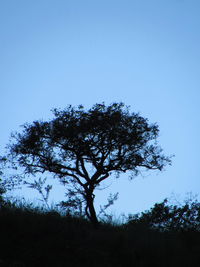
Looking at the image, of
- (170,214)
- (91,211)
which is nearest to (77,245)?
(91,211)

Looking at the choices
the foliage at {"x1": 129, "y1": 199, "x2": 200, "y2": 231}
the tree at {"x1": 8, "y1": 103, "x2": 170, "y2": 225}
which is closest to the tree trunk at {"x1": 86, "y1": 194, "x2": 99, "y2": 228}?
the tree at {"x1": 8, "y1": 103, "x2": 170, "y2": 225}

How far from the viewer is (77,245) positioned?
1039 centimetres

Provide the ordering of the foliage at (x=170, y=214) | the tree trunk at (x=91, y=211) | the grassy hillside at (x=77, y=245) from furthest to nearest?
the foliage at (x=170, y=214)
the tree trunk at (x=91, y=211)
the grassy hillside at (x=77, y=245)

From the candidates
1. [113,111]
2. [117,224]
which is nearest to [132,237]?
[117,224]

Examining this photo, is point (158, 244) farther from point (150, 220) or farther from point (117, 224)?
point (150, 220)

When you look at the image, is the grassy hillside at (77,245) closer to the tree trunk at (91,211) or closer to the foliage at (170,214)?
the tree trunk at (91,211)

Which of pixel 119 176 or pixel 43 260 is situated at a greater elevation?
pixel 119 176

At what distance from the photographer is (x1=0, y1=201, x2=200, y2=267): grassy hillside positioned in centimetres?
900

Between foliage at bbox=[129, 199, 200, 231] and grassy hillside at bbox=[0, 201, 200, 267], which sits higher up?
foliage at bbox=[129, 199, 200, 231]

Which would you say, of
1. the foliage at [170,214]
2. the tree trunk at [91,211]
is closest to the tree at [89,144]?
the tree trunk at [91,211]

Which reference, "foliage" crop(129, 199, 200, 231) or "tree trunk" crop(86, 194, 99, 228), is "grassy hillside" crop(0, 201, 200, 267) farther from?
"foliage" crop(129, 199, 200, 231)

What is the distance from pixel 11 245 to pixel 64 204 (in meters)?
9.34

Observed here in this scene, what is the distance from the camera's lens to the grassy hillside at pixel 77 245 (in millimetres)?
9000

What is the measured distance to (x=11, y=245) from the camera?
9.47 meters
